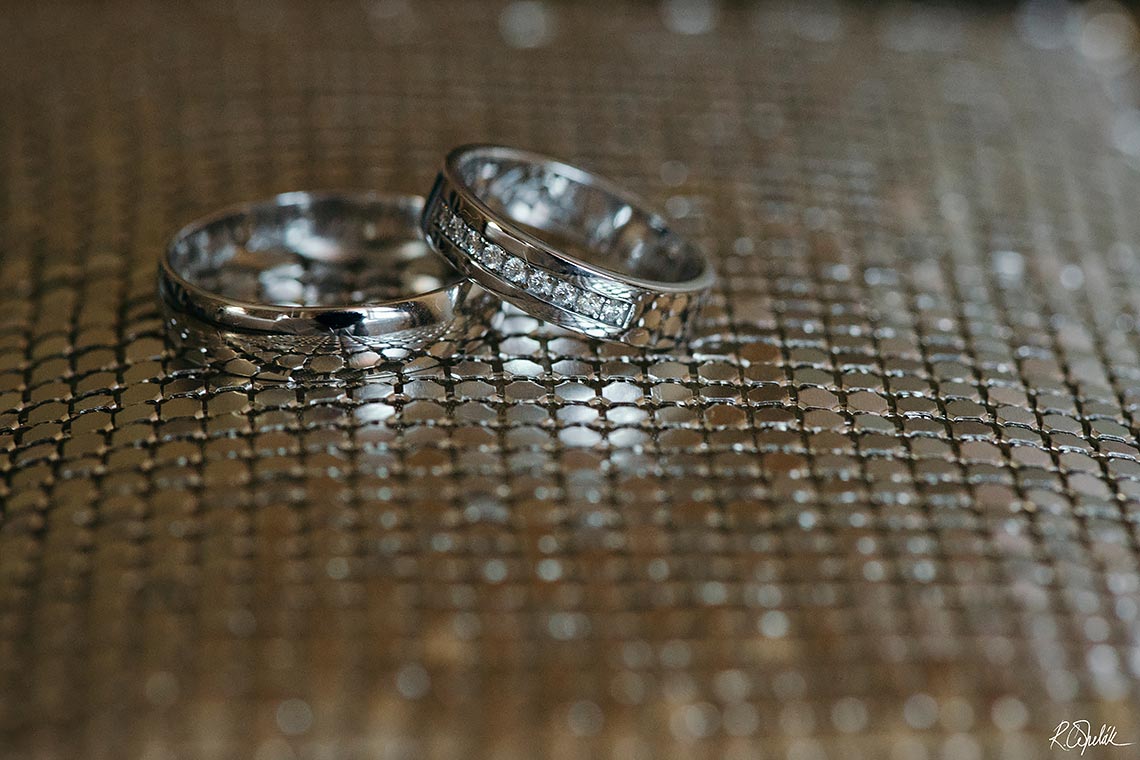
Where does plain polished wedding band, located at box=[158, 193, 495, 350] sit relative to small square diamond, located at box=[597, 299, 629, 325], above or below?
below

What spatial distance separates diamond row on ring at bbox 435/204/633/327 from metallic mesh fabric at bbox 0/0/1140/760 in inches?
1.0

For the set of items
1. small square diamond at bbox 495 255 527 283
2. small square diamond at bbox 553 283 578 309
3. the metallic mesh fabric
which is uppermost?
small square diamond at bbox 495 255 527 283

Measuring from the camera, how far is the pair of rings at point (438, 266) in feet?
1.34

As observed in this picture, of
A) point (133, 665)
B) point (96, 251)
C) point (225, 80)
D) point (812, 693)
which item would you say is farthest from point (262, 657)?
point (225, 80)

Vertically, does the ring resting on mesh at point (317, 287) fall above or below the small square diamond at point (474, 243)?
below

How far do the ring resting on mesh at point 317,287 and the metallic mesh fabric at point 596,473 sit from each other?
0.6 inches

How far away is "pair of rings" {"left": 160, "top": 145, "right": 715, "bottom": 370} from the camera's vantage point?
0.41 m

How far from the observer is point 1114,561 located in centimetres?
37

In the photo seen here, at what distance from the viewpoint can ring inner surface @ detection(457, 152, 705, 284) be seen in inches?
20.2

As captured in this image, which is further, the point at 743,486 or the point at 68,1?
the point at 68,1

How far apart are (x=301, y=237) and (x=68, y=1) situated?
1.16 feet

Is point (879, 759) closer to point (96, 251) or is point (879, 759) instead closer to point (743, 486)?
point (743, 486)

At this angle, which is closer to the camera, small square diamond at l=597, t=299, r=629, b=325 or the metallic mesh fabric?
the metallic mesh fabric

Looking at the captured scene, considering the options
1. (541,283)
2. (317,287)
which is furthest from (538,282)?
(317,287)
